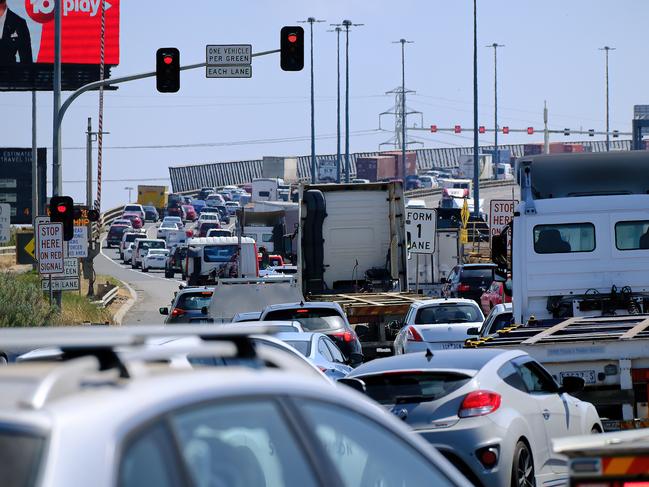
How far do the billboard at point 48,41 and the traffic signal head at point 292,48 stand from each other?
49.8m

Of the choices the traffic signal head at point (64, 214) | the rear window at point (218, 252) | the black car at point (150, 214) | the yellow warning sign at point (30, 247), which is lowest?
the rear window at point (218, 252)

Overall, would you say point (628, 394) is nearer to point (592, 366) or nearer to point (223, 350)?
point (592, 366)

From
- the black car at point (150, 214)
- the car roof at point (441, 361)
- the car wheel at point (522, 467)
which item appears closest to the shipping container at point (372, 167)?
the black car at point (150, 214)

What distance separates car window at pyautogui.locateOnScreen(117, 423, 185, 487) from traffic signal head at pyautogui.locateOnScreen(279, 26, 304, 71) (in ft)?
87.6

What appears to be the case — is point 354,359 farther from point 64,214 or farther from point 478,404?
point 64,214

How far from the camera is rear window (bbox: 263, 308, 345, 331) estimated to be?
21844mm

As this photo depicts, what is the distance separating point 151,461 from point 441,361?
8762 mm

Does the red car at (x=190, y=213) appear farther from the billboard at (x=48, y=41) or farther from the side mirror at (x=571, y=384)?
the side mirror at (x=571, y=384)

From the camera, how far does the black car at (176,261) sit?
67.9 m

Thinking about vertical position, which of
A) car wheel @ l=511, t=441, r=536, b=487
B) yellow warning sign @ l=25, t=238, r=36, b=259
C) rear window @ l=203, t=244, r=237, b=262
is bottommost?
car wheel @ l=511, t=441, r=536, b=487

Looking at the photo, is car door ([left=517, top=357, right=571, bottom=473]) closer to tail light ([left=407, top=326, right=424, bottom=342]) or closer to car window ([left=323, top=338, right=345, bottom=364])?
car window ([left=323, top=338, right=345, bottom=364])

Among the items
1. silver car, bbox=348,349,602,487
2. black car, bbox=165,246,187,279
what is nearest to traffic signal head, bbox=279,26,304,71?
silver car, bbox=348,349,602,487

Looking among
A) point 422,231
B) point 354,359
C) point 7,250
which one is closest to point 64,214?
point 354,359

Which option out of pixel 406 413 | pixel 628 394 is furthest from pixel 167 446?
pixel 628 394
